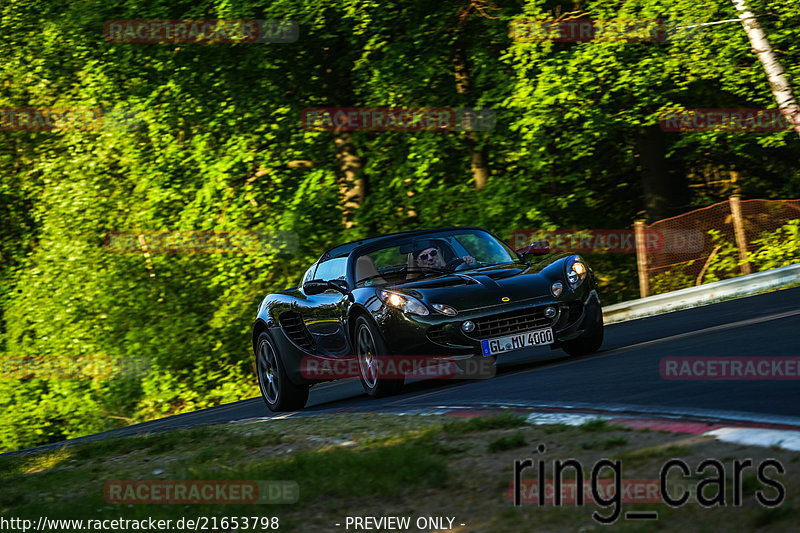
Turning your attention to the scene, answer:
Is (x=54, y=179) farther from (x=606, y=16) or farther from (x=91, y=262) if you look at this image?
(x=606, y=16)

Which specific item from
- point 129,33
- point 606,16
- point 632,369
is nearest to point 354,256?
point 632,369

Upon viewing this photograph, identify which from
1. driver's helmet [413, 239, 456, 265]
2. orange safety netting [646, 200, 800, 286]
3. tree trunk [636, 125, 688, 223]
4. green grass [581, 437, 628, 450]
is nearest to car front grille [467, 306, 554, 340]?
driver's helmet [413, 239, 456, 265]

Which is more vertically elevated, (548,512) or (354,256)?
(354,256)

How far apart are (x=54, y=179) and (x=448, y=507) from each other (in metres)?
20.6

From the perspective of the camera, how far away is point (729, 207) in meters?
17.7

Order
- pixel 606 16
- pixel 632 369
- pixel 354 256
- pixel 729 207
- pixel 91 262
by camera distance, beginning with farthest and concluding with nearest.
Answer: pixel 91 262
pixel 606 16
pixel 729 207
pixel 354 256
pixel 632 369

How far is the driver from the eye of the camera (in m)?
10.4
